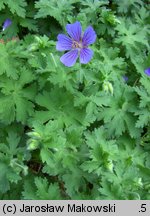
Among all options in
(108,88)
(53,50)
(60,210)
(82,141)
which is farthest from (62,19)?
(60,210)

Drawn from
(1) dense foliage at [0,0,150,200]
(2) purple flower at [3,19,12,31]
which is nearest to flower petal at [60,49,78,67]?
(1) dense foliage at [0,0,150,200]

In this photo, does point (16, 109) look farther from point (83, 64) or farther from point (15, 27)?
point (15, 27)

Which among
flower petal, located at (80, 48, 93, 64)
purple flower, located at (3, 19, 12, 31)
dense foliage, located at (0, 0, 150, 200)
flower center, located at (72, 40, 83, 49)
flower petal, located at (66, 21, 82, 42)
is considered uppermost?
purple flower, located at (3, 19, 12, 31)

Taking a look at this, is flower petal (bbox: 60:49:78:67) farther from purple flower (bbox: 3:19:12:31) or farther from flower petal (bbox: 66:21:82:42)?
purple flower (bbox: 3:19:12:31)

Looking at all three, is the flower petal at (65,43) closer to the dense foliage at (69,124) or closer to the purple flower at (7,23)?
the dense foliage at (69,124)

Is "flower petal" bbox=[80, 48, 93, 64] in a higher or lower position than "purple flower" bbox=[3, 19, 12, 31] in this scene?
lower

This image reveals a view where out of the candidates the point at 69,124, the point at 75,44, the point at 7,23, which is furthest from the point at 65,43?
the point at 7,23

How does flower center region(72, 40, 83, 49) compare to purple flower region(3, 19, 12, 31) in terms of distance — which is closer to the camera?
flower center region(72, 40, 83, 49)
